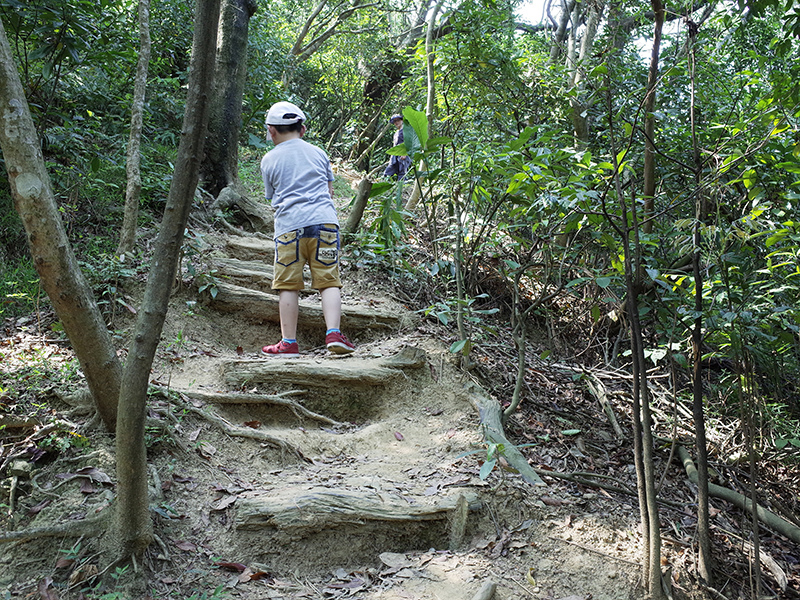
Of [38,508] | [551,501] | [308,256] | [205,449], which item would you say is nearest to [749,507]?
[551,501]

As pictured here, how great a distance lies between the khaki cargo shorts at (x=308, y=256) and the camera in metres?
3.95

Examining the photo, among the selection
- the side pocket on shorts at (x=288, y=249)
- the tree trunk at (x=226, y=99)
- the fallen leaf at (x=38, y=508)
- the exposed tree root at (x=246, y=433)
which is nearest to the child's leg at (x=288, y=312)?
the side pocket on shorts at (x=288, y=249)

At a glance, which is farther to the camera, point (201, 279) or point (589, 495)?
point (201, 279)

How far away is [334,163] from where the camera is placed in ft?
40.4

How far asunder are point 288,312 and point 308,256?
44 centimetres

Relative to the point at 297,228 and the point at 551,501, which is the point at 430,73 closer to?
the point at 297,228

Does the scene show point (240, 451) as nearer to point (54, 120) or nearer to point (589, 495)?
point (589, 495)

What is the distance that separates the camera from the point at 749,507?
3.13 m

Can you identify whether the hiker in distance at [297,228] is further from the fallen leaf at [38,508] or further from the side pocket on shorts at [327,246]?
the fallen leaf at [38,508]

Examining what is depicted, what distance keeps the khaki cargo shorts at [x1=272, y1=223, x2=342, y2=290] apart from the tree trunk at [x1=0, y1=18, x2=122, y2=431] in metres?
1.71

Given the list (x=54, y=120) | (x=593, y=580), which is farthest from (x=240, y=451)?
(x=54, y=120)

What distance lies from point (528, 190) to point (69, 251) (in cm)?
201

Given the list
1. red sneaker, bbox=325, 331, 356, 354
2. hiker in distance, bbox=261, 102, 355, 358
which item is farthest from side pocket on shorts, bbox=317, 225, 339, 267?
red sneaker, bbox=325, 331, 356, 354

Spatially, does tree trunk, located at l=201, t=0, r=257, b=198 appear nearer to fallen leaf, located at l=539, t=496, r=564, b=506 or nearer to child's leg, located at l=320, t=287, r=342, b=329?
child's leg, located at l=320, t=287, r=342, b=329
